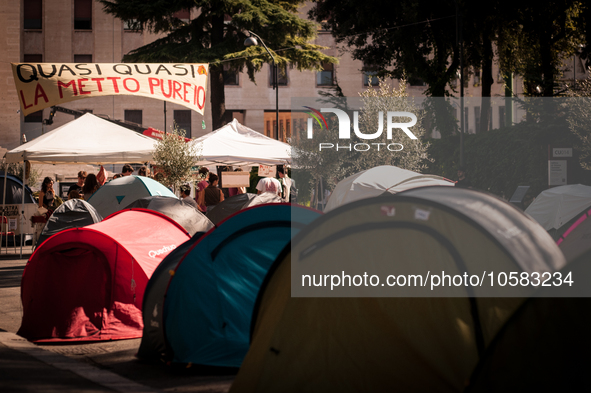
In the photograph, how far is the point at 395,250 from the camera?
16.3 feet

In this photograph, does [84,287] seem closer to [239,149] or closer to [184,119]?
[239,149]

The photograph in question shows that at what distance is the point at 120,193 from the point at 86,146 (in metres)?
2.57

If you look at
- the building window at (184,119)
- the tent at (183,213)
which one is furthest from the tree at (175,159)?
the building window at (184,119)

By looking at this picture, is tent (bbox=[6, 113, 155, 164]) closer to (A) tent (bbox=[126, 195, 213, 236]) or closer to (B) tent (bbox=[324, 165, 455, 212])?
(B) tent (bbox=[324, 165, 455, 212])

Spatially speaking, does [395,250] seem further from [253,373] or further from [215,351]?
[215,351]

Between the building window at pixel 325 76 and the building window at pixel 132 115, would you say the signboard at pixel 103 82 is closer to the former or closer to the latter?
the building window at pixel 132 115

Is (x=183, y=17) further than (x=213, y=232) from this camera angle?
Yes

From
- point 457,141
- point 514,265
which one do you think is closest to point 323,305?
point 514,265

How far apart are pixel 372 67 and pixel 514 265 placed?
30509 mm

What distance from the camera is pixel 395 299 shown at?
4770 mm

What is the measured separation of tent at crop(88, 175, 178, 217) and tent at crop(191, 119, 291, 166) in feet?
10.3

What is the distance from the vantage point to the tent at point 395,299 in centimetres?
448

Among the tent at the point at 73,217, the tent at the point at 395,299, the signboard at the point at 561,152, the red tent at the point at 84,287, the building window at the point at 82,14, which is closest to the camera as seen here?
the tent at the point at 395,299

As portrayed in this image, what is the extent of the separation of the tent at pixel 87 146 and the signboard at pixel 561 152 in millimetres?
13327
